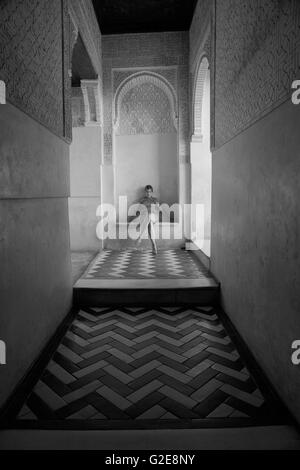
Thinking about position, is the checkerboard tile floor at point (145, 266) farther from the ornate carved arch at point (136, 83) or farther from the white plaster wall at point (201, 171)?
the ornate carved arch at point (136, 83)

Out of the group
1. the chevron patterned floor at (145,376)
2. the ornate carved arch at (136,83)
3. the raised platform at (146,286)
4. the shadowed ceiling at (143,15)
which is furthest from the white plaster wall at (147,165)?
the chevron patterned floor at (145,376)

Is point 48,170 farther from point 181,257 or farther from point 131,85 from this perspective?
point 131,85

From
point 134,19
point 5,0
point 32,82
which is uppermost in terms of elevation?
point 134,19

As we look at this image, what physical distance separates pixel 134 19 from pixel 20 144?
5.37 meters

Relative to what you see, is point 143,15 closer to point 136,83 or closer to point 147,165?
point 136,83

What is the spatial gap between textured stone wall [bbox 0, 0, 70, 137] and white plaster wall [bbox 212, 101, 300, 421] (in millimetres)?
1533

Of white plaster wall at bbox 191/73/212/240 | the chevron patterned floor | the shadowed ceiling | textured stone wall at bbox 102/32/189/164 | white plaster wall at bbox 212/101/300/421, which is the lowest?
the chevron patterned floor

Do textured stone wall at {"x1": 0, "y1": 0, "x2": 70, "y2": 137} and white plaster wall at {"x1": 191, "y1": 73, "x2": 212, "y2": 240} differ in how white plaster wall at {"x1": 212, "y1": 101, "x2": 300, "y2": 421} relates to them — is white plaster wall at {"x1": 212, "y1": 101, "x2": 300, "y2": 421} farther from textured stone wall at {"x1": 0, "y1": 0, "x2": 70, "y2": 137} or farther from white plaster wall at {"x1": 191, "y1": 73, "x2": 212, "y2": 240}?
white plaster wall at {"x1": 191, "y1": 73, "x2": 212, "y2": 240}

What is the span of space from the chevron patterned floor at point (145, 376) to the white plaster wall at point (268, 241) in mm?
229

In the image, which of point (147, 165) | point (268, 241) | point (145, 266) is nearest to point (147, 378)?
point (268, 241)

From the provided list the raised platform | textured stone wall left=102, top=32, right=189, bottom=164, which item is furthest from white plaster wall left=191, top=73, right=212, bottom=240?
the raised platform

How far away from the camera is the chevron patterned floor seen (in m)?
1.86

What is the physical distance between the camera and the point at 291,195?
1.77 metres

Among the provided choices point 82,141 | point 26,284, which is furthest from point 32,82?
point 82,141
